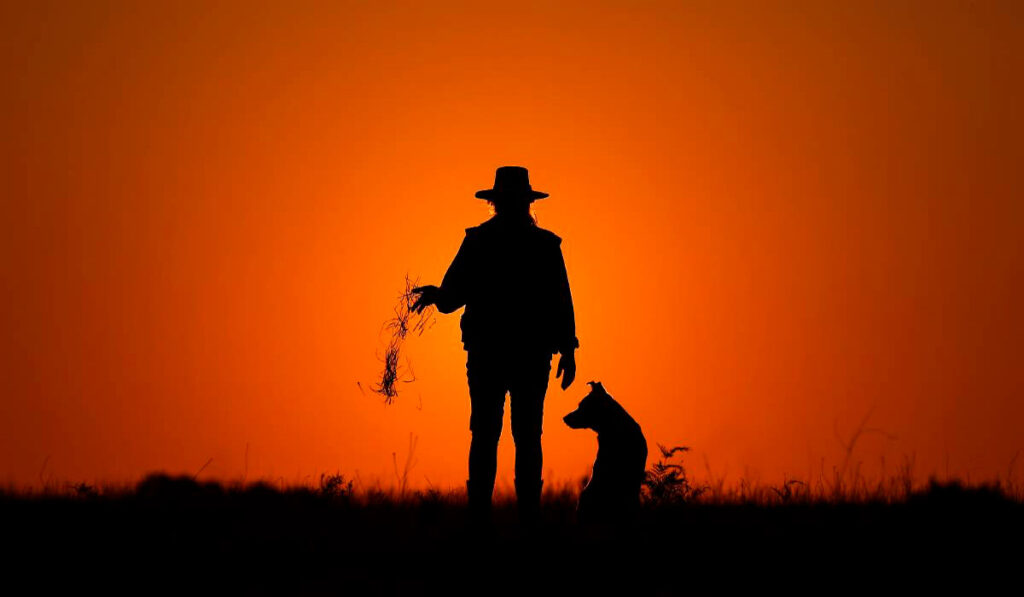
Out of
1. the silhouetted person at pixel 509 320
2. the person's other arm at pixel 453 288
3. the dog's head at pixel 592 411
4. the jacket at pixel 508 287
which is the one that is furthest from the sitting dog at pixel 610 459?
the person's other arm at pixel 453 288

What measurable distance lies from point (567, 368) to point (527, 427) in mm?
686

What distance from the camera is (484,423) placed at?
870 centimetres

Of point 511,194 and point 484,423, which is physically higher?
point 511,194

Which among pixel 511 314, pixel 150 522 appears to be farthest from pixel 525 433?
pixel 150 522

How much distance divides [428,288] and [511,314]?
0.69 m

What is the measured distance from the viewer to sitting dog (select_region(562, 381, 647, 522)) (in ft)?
30.9

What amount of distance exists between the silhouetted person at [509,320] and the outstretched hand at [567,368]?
0.08 metres

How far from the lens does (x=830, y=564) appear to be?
7594 millimetres

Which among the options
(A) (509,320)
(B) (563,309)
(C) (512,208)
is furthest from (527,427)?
(C) (512,208)

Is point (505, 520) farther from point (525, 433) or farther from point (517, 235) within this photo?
point (517, 235)

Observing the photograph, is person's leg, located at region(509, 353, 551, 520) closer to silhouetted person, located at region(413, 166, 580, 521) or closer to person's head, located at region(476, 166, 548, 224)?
silhouetted person, located at region(413, 166, 580, 521)

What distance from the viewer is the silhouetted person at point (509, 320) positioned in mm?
8719

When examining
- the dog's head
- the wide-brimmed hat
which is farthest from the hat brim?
the dog's head

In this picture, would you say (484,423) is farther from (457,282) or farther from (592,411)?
(592,411)
